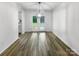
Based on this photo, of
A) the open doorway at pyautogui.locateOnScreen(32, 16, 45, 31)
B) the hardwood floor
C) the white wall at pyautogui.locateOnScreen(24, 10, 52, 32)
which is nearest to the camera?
the hardwood floor

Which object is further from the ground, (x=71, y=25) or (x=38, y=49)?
(x=71, y=25)

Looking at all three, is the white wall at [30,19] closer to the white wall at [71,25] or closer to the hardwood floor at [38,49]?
the hardwood floor at [38,49]

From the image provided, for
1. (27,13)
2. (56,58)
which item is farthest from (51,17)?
(56,58)

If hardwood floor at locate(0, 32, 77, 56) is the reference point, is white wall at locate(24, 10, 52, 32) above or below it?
above

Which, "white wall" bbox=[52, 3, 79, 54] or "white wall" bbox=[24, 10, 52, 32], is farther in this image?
"white wall" bbox=[24, 10, 52, 32]

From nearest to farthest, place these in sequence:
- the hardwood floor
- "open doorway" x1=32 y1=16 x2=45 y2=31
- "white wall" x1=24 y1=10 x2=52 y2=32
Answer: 1. the hardwood floor
2. "white wall" x1=24 y1=10 x2=52 y2=32
3. "open doorway" x1=32 y1=16 x2=45 y2=31

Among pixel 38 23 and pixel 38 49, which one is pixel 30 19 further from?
pixel 38 49

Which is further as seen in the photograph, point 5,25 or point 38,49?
point 38,49

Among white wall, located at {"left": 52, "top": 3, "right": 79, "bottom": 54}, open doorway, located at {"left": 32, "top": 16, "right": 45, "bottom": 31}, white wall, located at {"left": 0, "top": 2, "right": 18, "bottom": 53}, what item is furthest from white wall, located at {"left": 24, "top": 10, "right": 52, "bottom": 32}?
white wall, located at {"left": 0, "top": 2, "right": 18, "bottom": 53}

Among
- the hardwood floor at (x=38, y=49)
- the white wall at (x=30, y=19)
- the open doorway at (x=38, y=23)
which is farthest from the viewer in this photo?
the open doorway at (x=38, y=23)

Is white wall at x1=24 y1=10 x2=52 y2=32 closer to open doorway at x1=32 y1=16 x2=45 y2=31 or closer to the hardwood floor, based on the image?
open doorway at x1=32 y1=16 x2=45 y2=31

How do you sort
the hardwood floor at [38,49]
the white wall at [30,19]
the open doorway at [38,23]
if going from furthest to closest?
the open doorway at [38,23] → the white wall at [30,19] → the hardwood floor at [38,49]

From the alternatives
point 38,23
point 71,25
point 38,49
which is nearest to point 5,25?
point 38,49

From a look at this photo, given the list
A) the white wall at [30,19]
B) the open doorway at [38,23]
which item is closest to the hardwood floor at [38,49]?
the white wall at [30,19]
